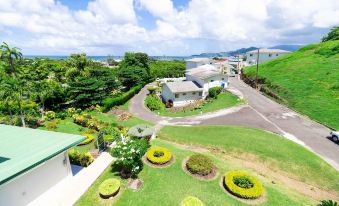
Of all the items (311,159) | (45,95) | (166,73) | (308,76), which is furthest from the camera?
(166,73)

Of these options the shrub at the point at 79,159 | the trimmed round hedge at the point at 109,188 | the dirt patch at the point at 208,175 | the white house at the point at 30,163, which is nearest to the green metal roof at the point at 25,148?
the white house at the point at 30,163

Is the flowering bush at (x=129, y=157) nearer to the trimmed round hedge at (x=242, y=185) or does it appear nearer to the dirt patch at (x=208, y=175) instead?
the dirt patch at (x=208, y=175)

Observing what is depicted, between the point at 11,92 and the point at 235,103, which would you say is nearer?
the point at 11,92

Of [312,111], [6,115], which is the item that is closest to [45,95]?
[6,115]

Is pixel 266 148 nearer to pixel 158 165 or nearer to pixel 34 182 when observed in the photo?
pixel 158 165

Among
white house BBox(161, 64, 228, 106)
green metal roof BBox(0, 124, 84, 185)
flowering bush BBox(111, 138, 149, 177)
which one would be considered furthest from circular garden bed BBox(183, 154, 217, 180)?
white house BBox(161, 64, 228, 106)

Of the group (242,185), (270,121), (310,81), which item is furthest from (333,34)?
(242,185)

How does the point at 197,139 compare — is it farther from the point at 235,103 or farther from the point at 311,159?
the point at 235,103
